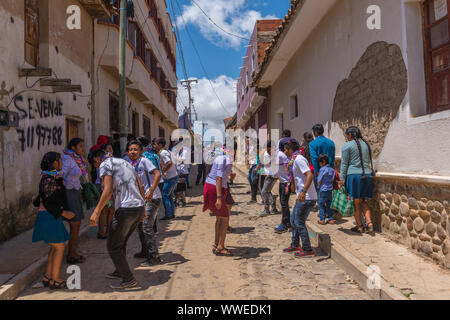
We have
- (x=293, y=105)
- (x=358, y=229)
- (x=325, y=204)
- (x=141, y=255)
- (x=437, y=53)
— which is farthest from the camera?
(x=293, y=105)

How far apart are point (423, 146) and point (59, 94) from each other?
735 centimetres

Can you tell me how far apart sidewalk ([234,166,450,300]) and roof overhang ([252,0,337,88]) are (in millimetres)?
5303

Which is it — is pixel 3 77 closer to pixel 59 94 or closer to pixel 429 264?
pixel 59 94

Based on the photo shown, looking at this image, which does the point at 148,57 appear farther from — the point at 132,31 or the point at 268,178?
the point at 268,178

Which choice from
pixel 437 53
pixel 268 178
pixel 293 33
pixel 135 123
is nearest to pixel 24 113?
pixel 268 178

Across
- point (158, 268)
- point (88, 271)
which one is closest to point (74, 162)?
point (88, 271)

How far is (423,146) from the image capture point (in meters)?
4.38

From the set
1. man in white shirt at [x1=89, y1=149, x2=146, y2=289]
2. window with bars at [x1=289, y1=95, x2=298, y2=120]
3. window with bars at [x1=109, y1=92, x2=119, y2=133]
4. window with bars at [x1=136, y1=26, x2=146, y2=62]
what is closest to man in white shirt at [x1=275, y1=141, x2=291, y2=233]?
man in white shirt at [x1=89, y1=149, x2=146, y2=289]

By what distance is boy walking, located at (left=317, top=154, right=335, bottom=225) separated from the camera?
625cm

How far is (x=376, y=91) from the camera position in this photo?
18.8 feet

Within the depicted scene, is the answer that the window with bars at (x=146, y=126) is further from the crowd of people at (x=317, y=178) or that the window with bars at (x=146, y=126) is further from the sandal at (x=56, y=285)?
the sandal at (x=56, y=285)

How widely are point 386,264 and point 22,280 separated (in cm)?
439

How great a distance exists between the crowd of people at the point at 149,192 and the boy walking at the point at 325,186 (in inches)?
0.7

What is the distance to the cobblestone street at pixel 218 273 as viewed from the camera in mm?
3617
